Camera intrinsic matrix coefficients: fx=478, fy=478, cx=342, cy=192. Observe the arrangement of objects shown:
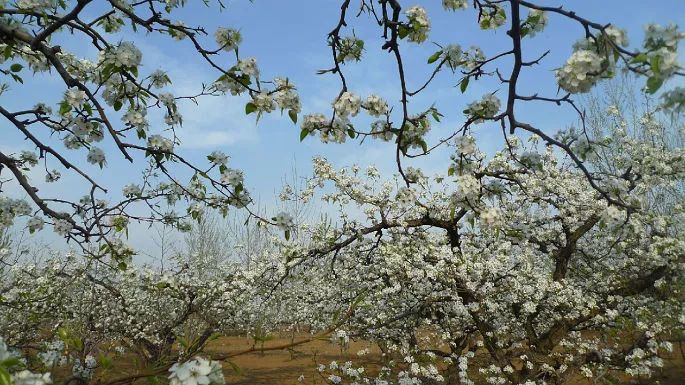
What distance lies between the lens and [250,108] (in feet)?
9.71

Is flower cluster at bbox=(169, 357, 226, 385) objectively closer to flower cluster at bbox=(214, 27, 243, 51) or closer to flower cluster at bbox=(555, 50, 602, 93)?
flower cluster at bbox=(555, 50, 602, 93)

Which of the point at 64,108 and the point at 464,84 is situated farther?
the point at 64,108

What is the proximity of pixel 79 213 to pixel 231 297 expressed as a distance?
6.24 meters

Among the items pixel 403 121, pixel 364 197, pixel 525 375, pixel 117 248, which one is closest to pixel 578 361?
pixel 525 375


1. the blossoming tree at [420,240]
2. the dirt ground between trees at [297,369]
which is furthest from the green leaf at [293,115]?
the dirt ground between trees at [297,369]

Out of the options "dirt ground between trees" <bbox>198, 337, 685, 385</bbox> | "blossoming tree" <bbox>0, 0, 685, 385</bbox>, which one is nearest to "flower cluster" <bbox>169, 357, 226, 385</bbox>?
"blossoming tree" <bbox>0, 0, 685, 385</bbox>

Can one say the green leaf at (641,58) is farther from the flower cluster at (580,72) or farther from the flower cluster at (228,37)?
the flower cluster at (228,37)

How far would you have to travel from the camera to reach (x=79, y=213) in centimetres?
391

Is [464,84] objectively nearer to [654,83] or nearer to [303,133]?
[303,133]

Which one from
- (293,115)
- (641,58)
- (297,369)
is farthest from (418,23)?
(297,369)

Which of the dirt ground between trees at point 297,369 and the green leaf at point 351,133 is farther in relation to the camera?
the dirt ground between trees at point 297,369

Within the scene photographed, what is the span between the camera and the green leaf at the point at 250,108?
2.94 m

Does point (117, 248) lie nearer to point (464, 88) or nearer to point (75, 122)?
point (75, 122)

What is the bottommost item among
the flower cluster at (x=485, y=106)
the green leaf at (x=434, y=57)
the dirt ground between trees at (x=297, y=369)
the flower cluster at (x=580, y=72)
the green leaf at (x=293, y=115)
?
the dirt ground between trees at (x=297, y=369)
